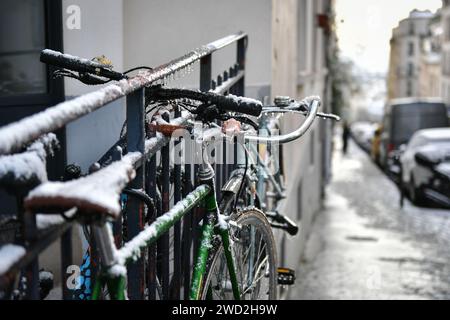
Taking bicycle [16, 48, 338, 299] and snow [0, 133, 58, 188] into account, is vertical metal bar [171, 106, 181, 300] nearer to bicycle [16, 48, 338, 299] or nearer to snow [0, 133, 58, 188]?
bicycle [16, 48, 338, 299]

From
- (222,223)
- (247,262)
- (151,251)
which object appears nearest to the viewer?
(151,251)

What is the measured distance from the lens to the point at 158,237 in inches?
81.4

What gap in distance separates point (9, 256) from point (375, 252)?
359 inches

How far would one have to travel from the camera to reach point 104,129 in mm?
4789

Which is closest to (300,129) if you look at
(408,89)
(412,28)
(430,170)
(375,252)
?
(375,252)

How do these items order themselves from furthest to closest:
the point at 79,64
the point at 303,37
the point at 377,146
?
1. the point at 377,146
2. the point at 303,37
3. the point at 79,64

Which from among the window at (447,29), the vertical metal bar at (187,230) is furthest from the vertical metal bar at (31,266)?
the window at (447,29)

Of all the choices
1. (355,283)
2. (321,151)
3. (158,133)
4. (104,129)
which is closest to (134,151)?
(158,133)

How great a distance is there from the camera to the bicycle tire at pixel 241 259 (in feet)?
8.54

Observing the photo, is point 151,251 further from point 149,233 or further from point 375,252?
point 375,252

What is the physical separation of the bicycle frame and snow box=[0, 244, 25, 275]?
21 centimetres

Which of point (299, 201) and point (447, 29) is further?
point (447, 29)

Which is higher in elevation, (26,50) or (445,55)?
(445,55)

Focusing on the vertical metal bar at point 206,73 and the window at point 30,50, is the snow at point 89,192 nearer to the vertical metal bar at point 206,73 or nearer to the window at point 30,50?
the vertical metal bar at point 206,73
